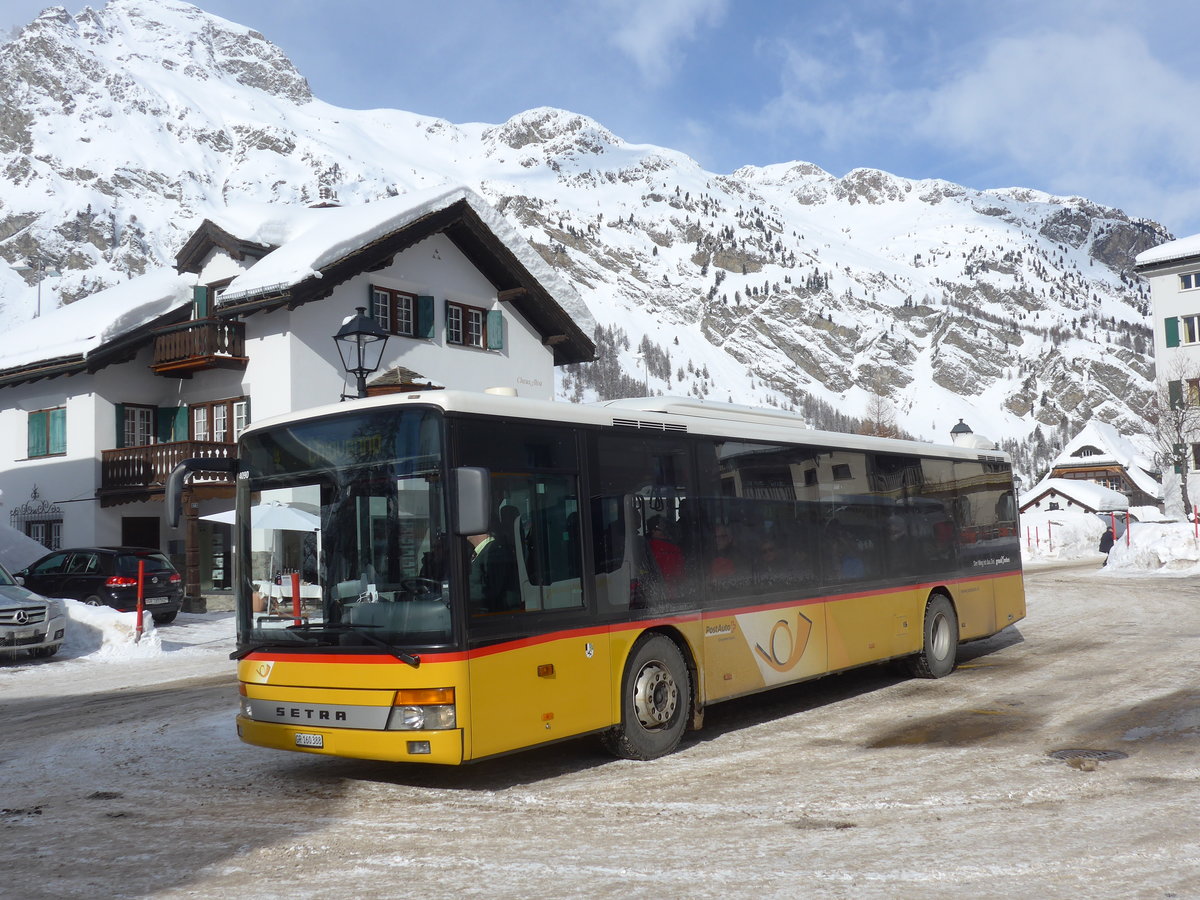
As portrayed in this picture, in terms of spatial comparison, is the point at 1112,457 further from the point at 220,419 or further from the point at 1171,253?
the point at 220,419

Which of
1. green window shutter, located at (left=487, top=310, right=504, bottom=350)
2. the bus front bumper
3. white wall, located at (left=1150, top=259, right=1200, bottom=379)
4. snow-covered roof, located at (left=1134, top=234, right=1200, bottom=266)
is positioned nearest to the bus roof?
the bus front bumper

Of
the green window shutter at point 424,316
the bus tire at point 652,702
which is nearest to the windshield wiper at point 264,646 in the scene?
the bus tire at point 652,702

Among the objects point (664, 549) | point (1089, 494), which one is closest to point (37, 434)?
point (664, 549)

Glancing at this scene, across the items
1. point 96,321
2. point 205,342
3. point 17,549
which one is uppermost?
point 96,321

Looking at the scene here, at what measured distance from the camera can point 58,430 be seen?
31.9m

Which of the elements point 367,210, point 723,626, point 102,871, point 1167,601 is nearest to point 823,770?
point 723,626

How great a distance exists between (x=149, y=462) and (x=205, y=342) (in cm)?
359

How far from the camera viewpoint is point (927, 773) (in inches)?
310

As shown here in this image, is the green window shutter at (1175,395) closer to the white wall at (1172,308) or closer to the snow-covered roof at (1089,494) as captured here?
the white wall at (1172,308)

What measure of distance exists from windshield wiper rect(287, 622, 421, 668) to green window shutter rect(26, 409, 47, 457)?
2799 centimetres

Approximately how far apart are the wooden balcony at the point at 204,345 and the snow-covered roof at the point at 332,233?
0.86 metres

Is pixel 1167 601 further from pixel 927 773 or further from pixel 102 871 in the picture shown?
pixel 102 871

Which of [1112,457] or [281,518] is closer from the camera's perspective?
[281,518]

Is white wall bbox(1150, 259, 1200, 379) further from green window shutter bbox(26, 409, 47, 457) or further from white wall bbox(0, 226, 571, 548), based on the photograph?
green window shutter bbox(26, 409, 47, 457)
